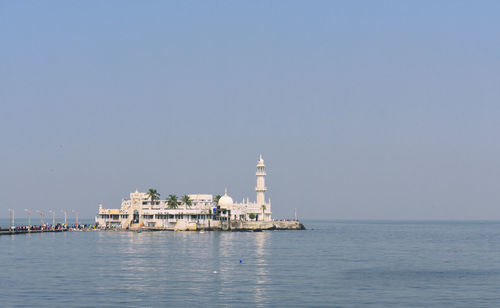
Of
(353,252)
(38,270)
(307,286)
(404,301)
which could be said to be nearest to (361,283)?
(307,286)

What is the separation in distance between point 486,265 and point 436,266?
27.7 feet

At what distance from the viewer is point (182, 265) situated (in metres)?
93.1

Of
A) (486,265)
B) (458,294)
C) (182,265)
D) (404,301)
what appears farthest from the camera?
(486,265)

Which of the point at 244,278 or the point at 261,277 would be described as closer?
the point at 244,278

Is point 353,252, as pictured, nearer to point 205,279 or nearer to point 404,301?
point 205,279

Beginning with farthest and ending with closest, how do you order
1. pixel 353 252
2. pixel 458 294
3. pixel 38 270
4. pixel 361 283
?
1. pixel 353 252
2. pixel 38 270
3. pixel 361 283
4. pixel 458 294

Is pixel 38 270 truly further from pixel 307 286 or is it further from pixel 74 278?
pixel 307 286

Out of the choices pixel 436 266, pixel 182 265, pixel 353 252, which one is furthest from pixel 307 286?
pixel 353 252

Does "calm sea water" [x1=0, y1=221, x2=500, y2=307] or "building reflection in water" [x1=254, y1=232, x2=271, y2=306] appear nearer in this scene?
"calm sea water" [x1=0, y1=221, x2=500, y2=307]

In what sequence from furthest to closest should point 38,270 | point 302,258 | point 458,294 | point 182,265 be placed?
point 302,258
point 182,265
point 38,270
point 458,294

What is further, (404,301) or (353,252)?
(353,252)

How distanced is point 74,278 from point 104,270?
8.73 m

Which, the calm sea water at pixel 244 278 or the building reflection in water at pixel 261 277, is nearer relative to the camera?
the calm sea water at pixel 244 278

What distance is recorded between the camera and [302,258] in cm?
10631
